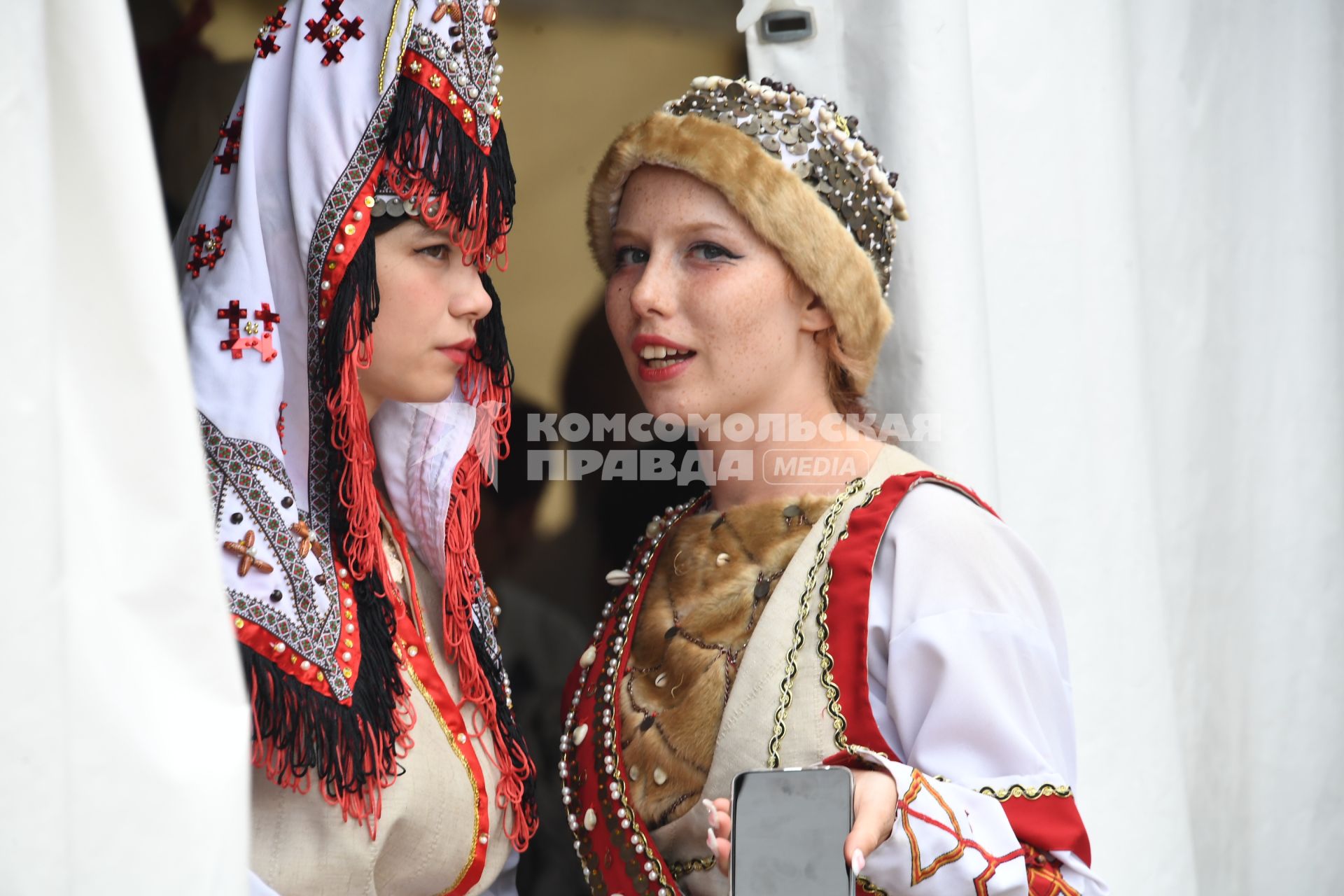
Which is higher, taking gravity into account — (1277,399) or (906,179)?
(906,179)

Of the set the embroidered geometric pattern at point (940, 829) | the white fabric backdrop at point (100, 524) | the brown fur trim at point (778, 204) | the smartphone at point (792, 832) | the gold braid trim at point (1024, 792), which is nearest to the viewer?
the white fabric backdrop at point (100, 524)

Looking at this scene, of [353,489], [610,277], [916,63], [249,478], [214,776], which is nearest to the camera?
[214,776]

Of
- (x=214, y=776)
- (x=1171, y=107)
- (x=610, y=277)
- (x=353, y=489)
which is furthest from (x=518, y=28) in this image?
(x=214, y=776)

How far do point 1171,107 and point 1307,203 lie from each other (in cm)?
34

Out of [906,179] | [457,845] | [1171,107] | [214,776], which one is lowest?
[457,845]

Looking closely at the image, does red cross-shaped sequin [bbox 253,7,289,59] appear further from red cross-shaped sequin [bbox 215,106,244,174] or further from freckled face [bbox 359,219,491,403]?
freckled face [bbox 359,219,491,403]

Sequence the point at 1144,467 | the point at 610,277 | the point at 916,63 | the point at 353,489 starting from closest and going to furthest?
the point at 353,489 < the point at 610,277 < the point at 916,63 < the point at 1144,467

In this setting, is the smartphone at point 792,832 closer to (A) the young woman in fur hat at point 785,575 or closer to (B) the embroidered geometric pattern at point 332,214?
(A) the young woman in fur hat at point 785,575

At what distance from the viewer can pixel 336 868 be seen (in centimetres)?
140

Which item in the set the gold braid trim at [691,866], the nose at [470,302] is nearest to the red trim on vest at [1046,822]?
the gold braid trim at [691,866]

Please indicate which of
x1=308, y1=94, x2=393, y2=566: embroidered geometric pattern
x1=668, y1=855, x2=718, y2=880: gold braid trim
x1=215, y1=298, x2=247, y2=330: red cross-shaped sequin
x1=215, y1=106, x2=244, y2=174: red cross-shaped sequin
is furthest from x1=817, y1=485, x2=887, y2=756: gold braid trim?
x1=215, y1=106, x2=244, y2=174: red cross-shaped sequin

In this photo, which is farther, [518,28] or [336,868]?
[518,28]

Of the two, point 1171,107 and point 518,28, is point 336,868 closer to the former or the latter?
point 518,28

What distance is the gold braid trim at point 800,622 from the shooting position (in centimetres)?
144
